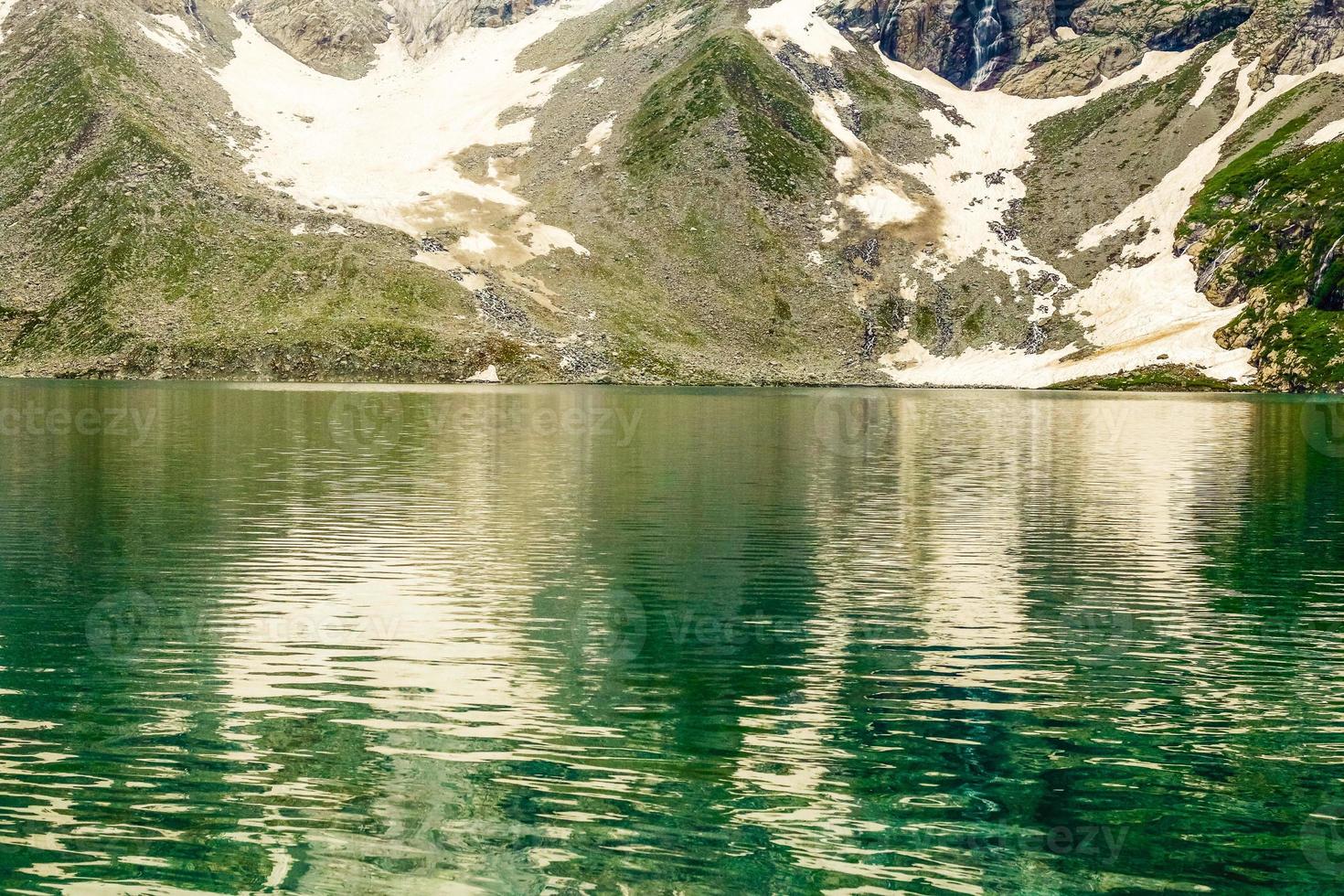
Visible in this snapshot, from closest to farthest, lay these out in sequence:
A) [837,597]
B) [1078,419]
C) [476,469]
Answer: [837,597], [476,469], [1078,419]

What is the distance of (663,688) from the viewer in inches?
1169

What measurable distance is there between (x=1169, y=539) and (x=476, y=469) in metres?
39.9

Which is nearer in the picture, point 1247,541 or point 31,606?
point 31,606

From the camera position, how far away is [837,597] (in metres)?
40.9

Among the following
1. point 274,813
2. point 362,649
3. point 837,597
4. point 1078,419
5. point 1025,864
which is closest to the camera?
point 1025,864

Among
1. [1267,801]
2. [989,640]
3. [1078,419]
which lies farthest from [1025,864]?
[1078,419]

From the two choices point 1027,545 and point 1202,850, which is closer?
point 1202,850

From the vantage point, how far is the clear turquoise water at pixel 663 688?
788 inches

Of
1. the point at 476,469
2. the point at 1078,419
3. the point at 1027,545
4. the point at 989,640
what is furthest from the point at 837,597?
Answer: the point at 1078,419

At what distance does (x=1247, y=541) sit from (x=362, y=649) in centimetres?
3706

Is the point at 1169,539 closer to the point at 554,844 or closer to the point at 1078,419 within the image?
the point at 554,844

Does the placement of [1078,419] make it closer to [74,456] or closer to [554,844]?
[74,456]

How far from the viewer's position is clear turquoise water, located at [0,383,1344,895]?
20.0 meters

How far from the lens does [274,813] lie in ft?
69.9
